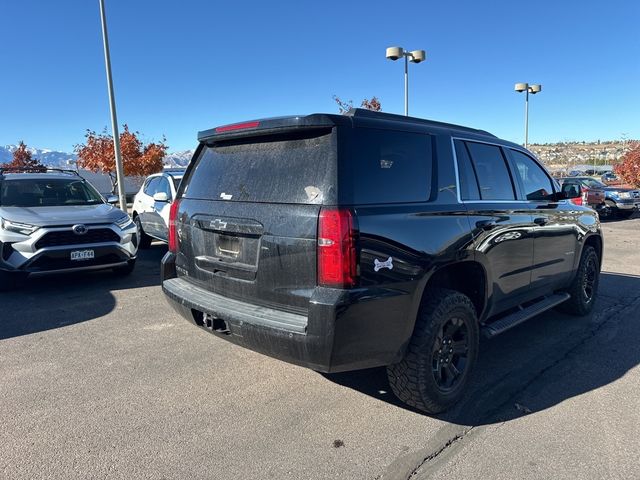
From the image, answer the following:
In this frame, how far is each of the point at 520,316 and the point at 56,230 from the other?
5781mm

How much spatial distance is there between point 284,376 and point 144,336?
5.72 feet

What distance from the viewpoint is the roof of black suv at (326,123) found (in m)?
2.93

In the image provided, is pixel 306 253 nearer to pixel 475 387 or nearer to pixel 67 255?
pixel 475 387

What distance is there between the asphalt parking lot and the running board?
1.27 feet

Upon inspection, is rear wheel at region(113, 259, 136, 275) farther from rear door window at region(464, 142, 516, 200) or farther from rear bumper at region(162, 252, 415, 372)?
rear door window at region(464, 142, 516, 200)

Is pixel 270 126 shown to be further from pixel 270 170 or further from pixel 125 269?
pixel 125 269

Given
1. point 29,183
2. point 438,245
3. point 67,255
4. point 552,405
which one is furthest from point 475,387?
point 29,183

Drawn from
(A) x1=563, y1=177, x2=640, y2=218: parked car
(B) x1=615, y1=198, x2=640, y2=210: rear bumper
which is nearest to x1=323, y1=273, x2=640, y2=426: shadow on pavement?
(A) x1=563, y1=177, x2=640, y2=218: parked car

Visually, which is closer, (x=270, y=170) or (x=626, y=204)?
(x=270, y=170)

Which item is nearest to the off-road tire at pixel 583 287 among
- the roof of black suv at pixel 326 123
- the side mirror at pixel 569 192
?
the side mirror at pixel 569 192

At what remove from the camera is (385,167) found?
10.3ft

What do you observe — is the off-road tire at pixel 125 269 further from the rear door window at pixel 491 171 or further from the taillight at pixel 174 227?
the rear door window at pixel 491 171

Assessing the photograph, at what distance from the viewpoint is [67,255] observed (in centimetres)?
639

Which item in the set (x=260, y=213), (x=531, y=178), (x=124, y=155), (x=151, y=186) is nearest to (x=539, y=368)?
(x=531, y=178)
